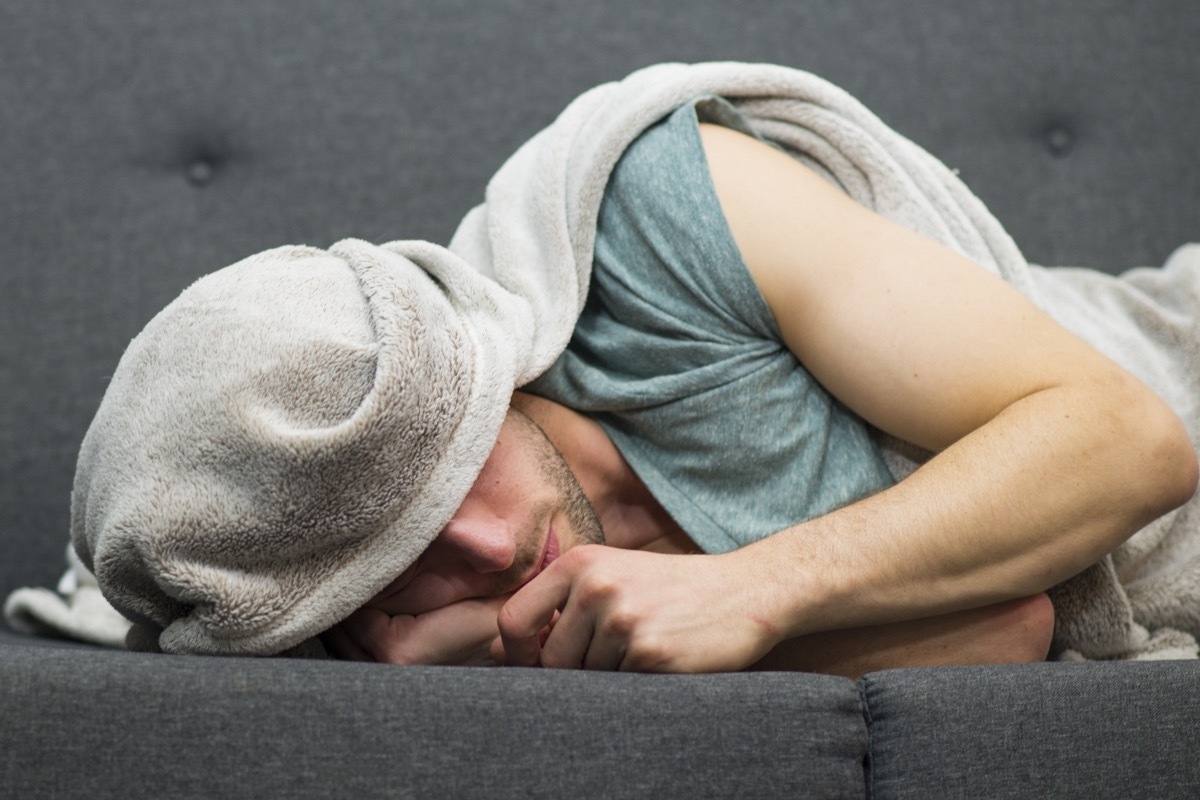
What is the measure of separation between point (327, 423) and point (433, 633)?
205 mm

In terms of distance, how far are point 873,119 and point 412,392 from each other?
1.89ft

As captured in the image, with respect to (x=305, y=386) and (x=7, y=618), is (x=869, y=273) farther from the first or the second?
(x=7, y=618)

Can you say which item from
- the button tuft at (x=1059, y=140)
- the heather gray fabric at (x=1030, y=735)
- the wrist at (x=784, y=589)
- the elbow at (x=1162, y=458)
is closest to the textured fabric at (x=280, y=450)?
the wrist at (x=784, y=589)

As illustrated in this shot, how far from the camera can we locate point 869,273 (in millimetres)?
857

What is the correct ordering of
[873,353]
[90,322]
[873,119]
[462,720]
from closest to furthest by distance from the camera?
1. [462,720]
2. [873,353]
3. [873,119]
4. [90,322]

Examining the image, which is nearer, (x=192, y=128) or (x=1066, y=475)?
(x=1066, y=475)

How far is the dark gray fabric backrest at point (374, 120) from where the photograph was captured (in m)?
1.33

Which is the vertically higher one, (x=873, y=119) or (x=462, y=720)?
(x=873, y=119)

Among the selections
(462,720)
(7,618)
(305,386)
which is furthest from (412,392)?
(7,618)

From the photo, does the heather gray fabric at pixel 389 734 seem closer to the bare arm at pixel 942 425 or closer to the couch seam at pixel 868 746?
the couch seam at pixel 868 746

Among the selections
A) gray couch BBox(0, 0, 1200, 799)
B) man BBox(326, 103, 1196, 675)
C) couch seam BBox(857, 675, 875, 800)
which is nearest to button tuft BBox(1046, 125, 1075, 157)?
gray couch BBox(0, 0, 1200, 799)

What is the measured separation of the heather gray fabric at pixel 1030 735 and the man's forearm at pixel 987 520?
107 millimetres

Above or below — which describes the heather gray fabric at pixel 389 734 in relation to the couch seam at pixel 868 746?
Answer: above

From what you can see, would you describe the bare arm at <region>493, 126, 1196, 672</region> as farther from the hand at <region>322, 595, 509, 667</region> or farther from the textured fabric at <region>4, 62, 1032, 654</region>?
the textured fabric at <region>4, 62, 1032, 654</region>
